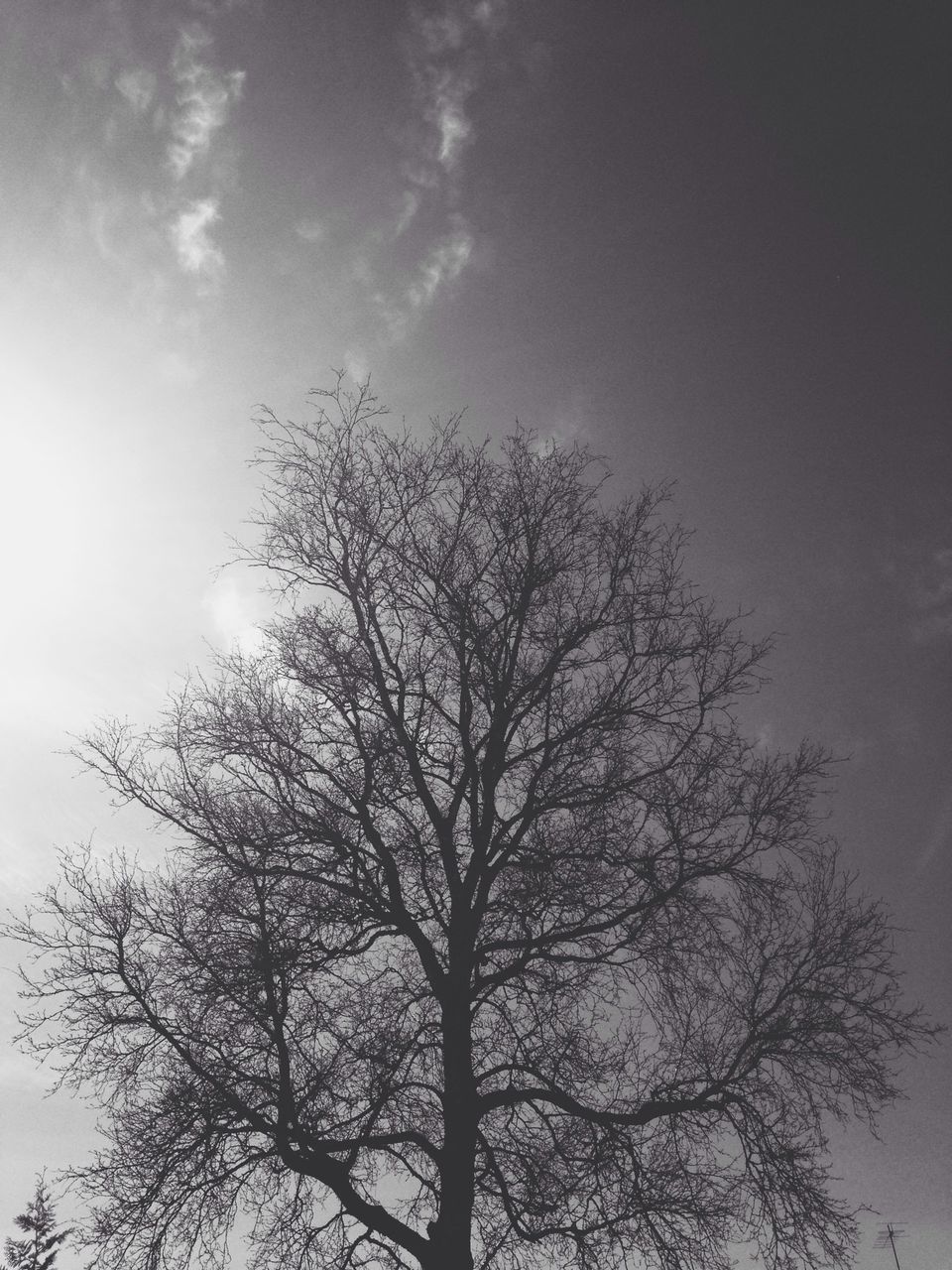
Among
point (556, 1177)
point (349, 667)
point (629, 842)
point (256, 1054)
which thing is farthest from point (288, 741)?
point (556, 1177)

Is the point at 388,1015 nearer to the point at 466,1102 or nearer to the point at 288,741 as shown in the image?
the point at 466,1102

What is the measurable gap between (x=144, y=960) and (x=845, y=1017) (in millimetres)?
6491

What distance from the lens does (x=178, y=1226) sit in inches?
266

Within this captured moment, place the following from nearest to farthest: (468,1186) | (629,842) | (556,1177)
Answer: (468,1186)
(556,1177)
(629,842)

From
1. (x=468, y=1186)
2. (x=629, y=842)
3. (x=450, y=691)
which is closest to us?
(x=468, y=1186)

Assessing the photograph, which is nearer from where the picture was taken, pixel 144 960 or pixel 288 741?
pixel 144 960

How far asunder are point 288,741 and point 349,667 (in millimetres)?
1124

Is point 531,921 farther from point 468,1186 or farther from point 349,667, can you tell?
point 349,667

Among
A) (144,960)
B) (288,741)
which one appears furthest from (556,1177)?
(288,741)

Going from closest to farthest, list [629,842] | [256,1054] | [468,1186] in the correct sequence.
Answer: [468,1186]
[256,1054]
[629,842]

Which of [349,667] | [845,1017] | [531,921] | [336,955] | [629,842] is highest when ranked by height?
[349,667]

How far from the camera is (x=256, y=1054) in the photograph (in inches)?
276

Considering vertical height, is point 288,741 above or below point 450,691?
below

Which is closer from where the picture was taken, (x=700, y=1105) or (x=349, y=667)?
(x=700, y=1105)
